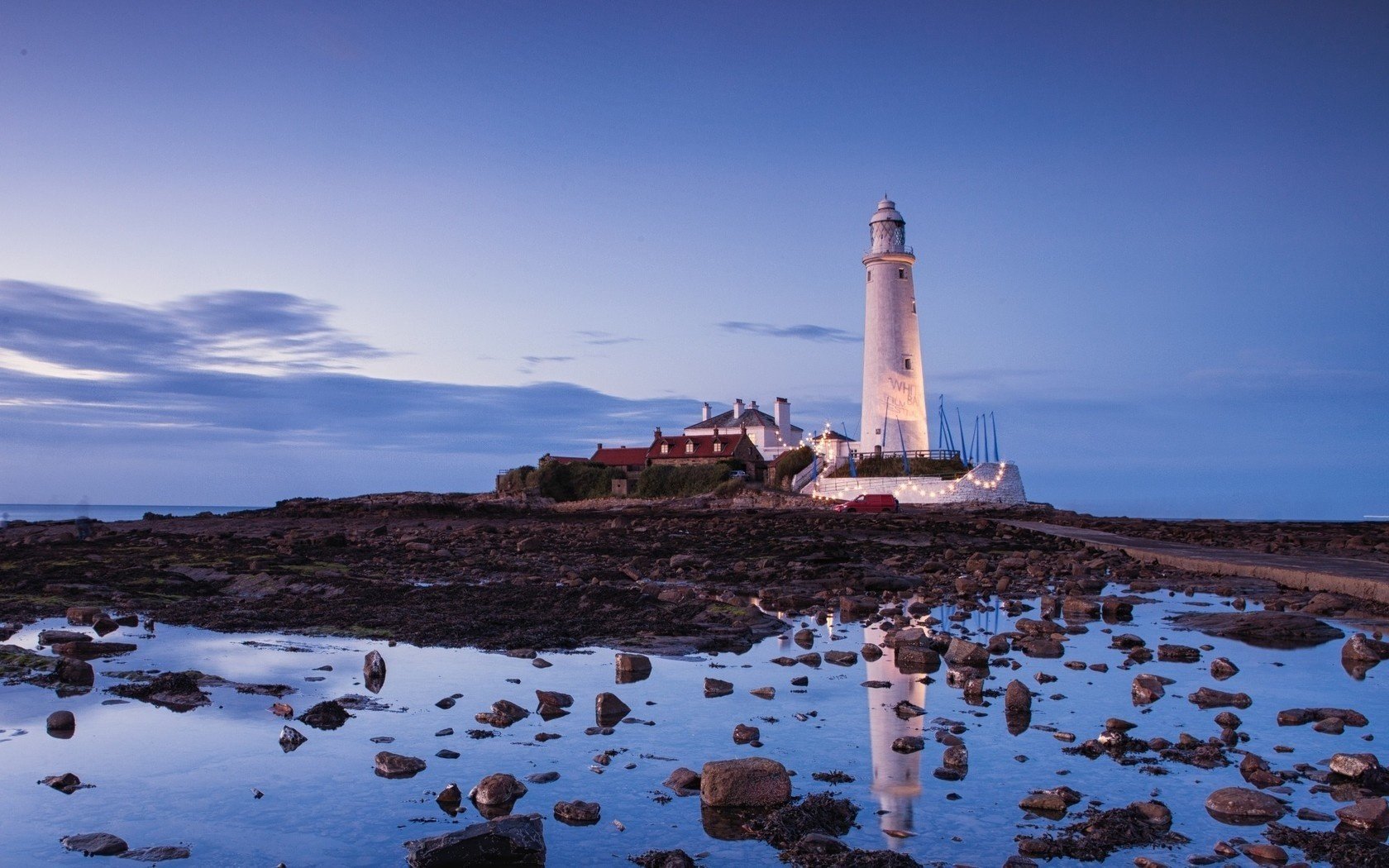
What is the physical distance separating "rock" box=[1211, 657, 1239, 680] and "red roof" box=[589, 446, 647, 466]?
66145mm

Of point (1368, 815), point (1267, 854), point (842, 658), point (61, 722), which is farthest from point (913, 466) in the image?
point (1267, 854)

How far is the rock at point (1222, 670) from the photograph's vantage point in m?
9.42

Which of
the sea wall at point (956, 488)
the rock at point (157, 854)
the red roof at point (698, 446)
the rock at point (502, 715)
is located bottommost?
the rock at point (157, 854)

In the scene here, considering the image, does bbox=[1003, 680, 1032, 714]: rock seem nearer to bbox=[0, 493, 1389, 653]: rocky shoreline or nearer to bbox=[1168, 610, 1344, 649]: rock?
bbox=[0, 493, 1389, 653]: rocky shoreline

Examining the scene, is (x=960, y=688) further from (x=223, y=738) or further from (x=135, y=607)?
(x=135, y=607)

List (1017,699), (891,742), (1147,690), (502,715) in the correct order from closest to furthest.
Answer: (891,742) → (502,715) → (1017,699) → (1147,690)

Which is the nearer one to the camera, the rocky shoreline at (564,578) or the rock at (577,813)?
the rock at (577,813)

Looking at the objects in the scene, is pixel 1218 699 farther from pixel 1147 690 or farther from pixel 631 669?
pixel 631 669

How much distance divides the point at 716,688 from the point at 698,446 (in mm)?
66507

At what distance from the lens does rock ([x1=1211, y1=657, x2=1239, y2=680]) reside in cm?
942

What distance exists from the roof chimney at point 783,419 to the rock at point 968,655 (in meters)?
69.5

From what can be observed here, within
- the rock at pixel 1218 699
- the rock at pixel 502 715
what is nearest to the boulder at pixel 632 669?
the rock at pixel 502 715

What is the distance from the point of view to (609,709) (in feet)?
25.5

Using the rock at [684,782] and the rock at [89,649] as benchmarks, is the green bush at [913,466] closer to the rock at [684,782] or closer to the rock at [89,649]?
the rock at [89,649]
